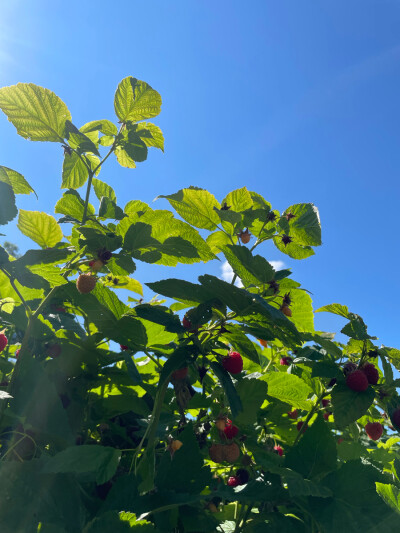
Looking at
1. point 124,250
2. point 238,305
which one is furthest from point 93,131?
point 238,305

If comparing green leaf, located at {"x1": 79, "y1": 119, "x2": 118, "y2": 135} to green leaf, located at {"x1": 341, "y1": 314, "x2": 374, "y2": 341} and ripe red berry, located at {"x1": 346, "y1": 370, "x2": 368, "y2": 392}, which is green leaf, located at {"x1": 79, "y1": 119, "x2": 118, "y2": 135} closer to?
green leaf, located at {"x1": 341, "y1": 314, "x2": 374, "y2": 341}

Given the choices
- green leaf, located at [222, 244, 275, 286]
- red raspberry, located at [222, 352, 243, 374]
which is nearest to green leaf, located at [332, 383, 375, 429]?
red raspberry, located at [222, 352, 243, 374]

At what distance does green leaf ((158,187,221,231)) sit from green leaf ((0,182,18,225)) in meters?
→ 0.60

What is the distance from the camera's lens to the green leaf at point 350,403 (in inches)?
48.3

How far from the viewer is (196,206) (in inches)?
63.1

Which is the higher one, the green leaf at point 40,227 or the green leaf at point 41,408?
the green leaf at point 40,227

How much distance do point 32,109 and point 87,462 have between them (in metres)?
1.19

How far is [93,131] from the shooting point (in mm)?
1710

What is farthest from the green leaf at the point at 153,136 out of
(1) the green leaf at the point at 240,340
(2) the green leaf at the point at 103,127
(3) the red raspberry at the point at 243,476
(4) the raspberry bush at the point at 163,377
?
(3) the red raspberry at the point at 243,476

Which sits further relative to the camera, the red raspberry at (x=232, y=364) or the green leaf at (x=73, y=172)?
the green leaf at (x=73, y=172)

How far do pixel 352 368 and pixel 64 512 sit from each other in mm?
947

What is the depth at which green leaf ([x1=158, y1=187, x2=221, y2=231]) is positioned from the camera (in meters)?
1.58

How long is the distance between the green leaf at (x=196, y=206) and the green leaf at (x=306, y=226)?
0.31 meters

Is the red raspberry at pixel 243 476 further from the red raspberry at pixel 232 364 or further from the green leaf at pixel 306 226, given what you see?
the green leaf at pixel 306 226
